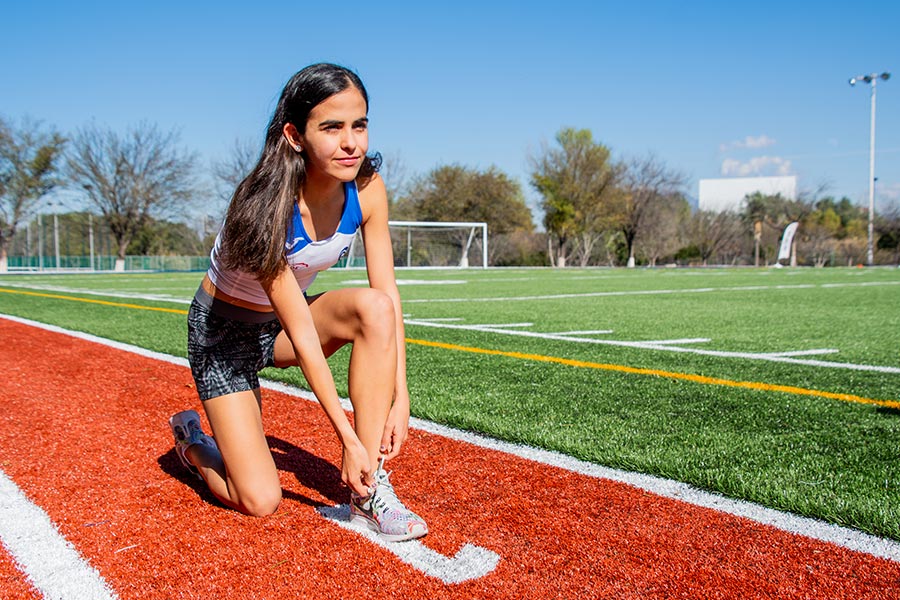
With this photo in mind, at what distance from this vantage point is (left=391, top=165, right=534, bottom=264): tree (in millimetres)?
56250

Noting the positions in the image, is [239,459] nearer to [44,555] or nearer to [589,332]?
[44,555]

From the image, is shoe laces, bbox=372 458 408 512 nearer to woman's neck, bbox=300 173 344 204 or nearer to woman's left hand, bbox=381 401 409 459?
woman's left hand, bbox=381 401 409 459

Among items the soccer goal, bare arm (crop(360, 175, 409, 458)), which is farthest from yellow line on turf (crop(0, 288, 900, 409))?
the soccer goal

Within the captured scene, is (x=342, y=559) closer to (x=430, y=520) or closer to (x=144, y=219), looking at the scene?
(x=430, y=520)

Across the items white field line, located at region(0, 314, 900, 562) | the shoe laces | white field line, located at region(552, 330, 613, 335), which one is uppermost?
the shoe laces

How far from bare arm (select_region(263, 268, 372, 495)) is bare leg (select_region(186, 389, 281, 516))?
419 millimetres

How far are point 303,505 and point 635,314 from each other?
822cm

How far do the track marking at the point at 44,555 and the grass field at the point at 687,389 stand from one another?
6.35 ft

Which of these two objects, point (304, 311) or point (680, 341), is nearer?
point (304, 311)

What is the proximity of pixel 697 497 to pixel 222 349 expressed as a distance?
189 centimetres

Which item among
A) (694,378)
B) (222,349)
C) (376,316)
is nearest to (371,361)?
(376,316)

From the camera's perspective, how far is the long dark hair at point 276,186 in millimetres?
2307

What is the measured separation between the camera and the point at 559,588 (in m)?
1.98

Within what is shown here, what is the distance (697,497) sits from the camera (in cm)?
272
